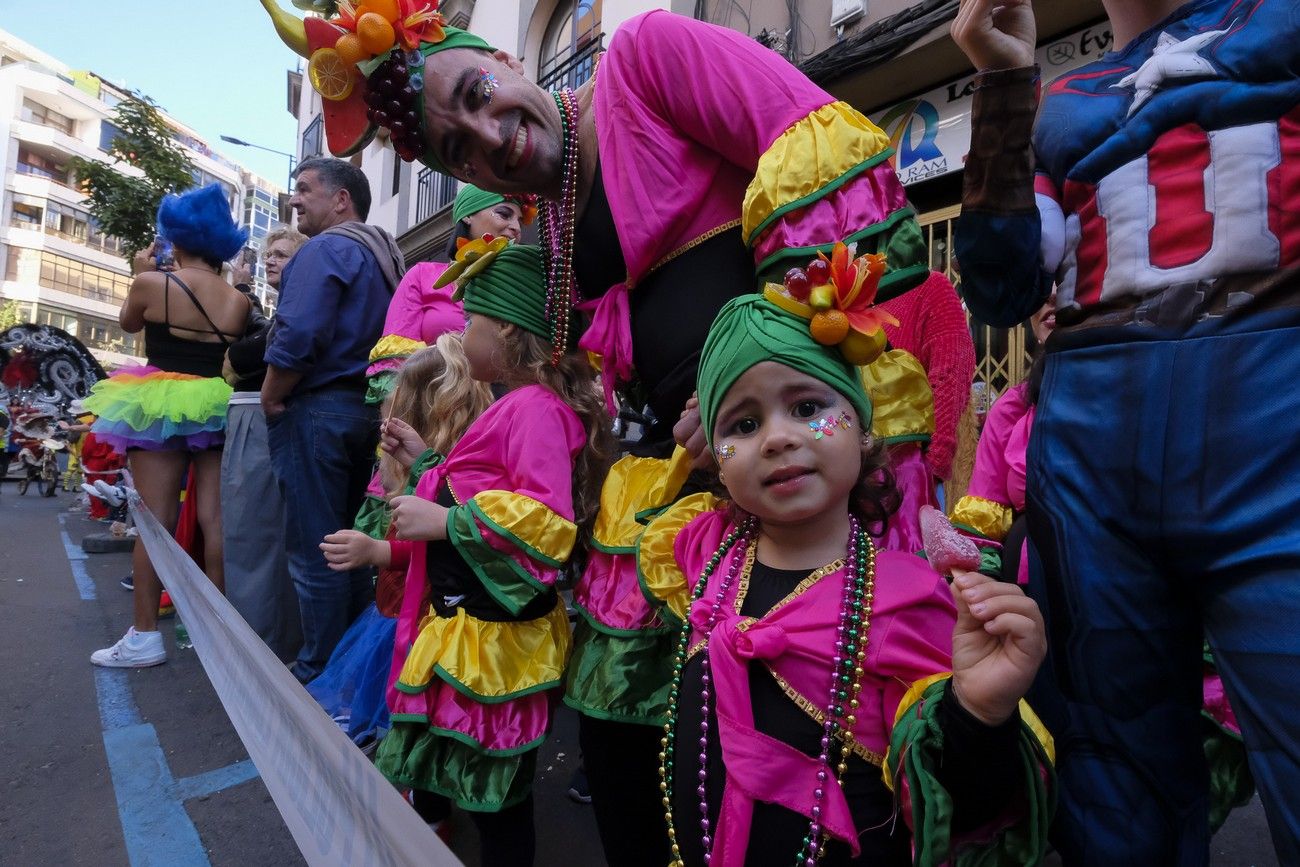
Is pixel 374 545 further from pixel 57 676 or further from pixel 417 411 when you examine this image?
pixel 57 676

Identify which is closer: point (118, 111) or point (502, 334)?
point (502, 334)

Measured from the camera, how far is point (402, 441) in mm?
2172

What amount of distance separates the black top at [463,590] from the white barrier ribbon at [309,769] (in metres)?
0.37

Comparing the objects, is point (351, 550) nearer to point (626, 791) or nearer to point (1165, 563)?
point (626, 791)

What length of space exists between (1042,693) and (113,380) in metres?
A: 4.44

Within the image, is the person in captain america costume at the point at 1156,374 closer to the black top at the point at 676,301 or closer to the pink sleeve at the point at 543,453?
the black top at the point at 676,301

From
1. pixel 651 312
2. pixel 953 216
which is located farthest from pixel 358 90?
pixel 953 216

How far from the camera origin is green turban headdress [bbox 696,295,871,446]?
1.16m

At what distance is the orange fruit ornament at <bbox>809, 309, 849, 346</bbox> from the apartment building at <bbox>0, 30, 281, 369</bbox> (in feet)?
127

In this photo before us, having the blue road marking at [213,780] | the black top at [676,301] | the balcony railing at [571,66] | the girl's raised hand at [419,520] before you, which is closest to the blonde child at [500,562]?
the girl's raised hand at [419,520]

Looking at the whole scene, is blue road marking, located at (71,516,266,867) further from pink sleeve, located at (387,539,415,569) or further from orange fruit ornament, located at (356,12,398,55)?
orange fruit ornament, located at (356,12,398,55)

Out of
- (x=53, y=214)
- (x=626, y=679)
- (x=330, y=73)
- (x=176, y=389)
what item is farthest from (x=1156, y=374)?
(x=53, y=214)

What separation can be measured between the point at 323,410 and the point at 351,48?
6.22ft

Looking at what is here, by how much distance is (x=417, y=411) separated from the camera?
2.68 m
